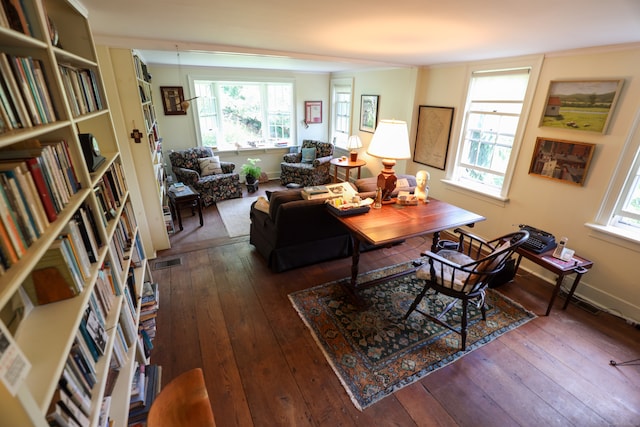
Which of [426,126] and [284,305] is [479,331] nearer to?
[284,305]

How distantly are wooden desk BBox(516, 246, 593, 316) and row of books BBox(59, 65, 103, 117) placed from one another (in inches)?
139

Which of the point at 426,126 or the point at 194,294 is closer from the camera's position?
the point at 194,294

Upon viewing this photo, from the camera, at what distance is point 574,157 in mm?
2707

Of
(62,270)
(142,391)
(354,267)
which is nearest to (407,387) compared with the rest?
(354,267)

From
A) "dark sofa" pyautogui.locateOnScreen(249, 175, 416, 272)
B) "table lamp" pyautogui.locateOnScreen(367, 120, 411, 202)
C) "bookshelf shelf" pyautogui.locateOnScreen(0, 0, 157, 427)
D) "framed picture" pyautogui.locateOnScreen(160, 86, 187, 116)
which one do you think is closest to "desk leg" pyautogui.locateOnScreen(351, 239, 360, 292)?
"dark sofa" pyautogui.locateOnScreen(249, 175, 416, 272)

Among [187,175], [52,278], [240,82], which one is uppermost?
[240,82]

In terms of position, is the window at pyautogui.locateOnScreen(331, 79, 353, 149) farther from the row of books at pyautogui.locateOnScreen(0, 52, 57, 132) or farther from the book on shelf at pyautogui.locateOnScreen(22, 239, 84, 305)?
the book on shelf at pyautogui.locateOnScreen(22, 239, 84, 305)

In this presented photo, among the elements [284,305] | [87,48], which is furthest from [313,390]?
[87,48]

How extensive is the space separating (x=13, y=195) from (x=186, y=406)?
0.85m

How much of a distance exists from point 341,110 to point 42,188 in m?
6.19

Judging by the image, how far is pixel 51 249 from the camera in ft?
3.43

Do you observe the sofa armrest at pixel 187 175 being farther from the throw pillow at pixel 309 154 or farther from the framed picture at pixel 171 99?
the throw pillow at pixel 309 154

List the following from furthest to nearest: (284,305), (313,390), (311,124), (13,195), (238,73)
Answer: (311,124) → (238,73) → (284,305) → (313,390) → (13,195)

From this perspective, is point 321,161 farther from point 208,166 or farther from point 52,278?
point 52,278
